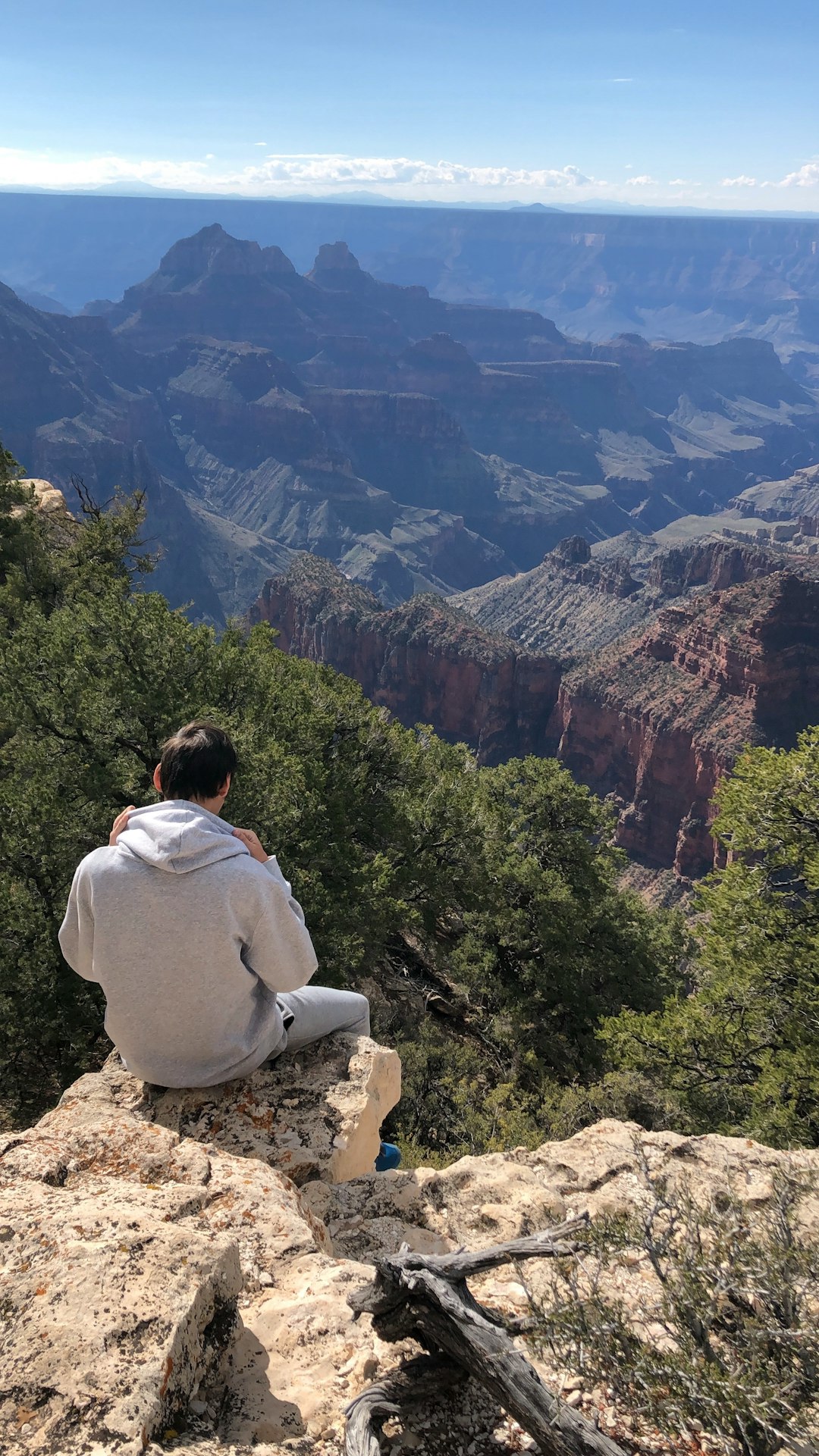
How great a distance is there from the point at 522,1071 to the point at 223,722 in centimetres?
849

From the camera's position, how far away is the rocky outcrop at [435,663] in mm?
86500

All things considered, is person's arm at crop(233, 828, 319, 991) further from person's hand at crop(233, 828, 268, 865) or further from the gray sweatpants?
the gray sweatpants

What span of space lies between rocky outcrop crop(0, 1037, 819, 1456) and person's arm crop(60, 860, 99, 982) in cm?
101

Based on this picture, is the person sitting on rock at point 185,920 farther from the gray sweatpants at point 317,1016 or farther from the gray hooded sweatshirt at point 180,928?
the gray sweatpants at point 317,1016

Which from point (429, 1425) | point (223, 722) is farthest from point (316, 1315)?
point (223, 722)

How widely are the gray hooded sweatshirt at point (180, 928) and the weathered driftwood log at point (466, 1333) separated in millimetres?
1560

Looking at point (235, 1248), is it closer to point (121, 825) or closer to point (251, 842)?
point (251, 842)

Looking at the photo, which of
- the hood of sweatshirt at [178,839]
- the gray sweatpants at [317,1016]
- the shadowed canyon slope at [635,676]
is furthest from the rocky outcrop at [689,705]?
the hood of sweatshirt at [178,839]

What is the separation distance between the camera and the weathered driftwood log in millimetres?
2883

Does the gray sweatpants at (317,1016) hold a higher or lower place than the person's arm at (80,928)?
lower

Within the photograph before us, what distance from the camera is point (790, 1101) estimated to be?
888 cm

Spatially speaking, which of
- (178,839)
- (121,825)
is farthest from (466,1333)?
(121,825)

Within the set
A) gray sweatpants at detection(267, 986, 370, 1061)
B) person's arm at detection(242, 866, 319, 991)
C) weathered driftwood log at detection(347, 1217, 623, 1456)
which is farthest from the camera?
gray sweatpants at detection(267, 986, 370, 1061)

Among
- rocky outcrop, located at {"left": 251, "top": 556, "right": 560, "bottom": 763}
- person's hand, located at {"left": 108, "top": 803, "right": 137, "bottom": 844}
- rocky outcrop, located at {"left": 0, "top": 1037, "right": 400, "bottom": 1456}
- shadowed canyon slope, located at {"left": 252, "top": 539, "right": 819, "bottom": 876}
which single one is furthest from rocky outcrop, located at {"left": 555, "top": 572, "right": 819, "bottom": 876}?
person's hand, located at {"left": 108, "top": 803, "right": 137, "bottom": 844}
